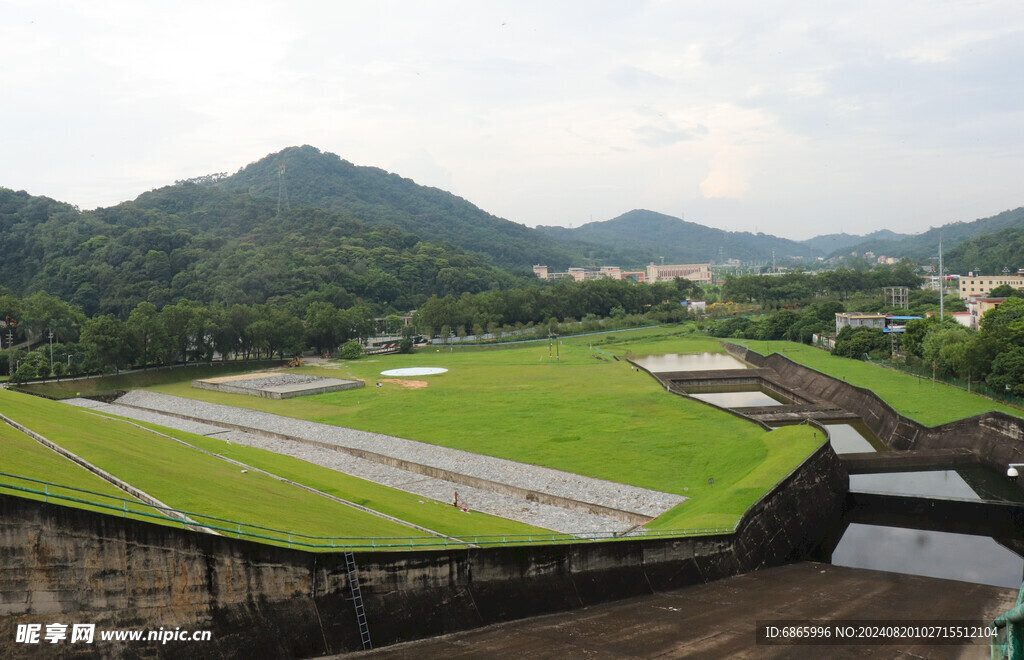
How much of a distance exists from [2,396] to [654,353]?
204 feet

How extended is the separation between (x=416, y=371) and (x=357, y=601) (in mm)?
48130

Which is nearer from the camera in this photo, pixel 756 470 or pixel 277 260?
pixel 756 470

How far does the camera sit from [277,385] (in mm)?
51906

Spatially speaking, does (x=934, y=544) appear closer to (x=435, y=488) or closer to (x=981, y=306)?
(x=435, y=488)

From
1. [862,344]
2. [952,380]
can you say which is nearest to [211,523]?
[952,380]

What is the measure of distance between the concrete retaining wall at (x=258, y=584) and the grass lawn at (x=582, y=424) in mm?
7873

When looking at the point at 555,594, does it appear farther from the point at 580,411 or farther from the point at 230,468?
the point at 580,411

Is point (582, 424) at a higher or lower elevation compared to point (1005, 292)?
lower

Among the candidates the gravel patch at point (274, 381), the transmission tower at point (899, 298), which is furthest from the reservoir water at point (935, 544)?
the transmission tower at point (899, 298)

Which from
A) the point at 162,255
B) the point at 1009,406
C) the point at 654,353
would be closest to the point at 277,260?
the point at 162,255

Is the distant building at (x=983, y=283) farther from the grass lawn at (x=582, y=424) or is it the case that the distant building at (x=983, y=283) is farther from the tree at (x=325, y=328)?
the tree at (x=325, y=328)

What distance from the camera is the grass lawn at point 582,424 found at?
1055 inches

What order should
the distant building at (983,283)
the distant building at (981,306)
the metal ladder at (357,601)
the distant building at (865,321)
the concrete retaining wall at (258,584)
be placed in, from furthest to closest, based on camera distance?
the distant building at (983,283) → the distant building at (981,306) → the distant building at (865,321) → the metal ladder at (357,601) → the concrete retaining wall at (258,584)

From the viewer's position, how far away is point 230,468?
74.9ft
